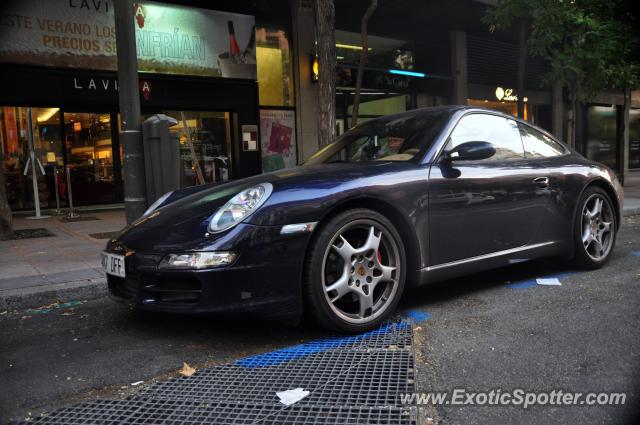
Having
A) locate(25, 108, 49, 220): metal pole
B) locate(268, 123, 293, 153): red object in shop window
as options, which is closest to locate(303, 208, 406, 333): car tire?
locate(25, 108, 49, 220): metal pole

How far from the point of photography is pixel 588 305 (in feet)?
12.5

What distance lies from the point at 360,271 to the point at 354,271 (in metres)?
0.05

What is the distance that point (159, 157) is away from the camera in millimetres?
5023

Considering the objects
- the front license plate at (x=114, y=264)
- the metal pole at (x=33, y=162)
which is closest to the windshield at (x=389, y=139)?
the front license plate at (x=114, y=264)

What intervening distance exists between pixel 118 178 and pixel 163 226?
8.68 meters

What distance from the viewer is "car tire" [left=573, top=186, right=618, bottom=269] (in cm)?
473

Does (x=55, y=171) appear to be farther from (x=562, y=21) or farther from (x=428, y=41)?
(x=428, y=41)

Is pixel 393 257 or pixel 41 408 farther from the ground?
pixel 393 257

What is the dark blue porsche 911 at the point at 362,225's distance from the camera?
2.99 meters

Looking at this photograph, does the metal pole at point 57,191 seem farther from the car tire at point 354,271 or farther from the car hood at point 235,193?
the car tire at point 354,271

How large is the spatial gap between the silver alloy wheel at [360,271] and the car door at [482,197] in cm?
39

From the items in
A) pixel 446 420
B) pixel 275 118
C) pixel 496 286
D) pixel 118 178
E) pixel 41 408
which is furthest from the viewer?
pixel 275 118

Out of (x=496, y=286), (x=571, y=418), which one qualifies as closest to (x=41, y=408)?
(x=571, y=418)

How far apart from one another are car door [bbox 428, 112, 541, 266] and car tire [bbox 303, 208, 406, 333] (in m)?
0.37
